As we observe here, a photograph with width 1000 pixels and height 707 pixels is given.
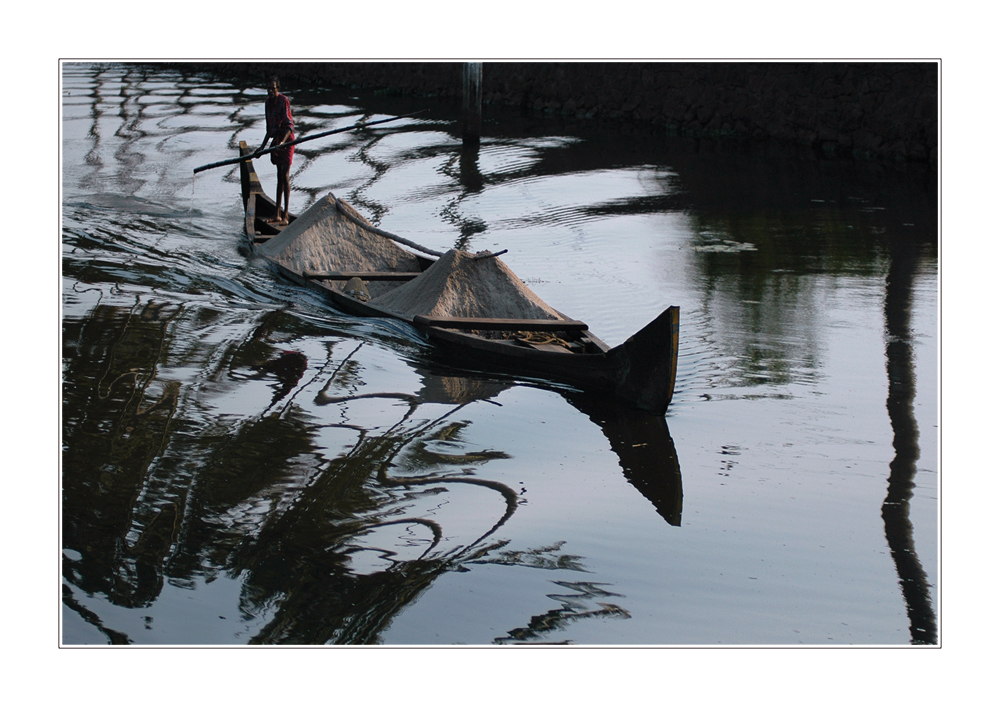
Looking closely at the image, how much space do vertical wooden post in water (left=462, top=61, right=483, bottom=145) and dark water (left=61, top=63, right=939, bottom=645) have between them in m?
5.79

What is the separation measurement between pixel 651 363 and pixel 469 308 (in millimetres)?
1720

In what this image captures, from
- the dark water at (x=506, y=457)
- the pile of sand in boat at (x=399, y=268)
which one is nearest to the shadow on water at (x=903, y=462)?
the dark water at (x=506, y=457)

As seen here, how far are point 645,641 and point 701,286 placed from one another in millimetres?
5390

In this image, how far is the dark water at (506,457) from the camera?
3.66 meters

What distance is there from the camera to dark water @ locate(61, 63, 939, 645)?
3.66 metres

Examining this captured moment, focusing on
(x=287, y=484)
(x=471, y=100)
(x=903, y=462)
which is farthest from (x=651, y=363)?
(x=471, y=100)

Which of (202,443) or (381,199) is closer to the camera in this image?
(202,443)

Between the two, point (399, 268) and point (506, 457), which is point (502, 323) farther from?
point (399, 268)

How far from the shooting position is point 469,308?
6648mm

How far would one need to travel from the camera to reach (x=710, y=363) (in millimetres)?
6477

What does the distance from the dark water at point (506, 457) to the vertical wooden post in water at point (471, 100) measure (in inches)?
228

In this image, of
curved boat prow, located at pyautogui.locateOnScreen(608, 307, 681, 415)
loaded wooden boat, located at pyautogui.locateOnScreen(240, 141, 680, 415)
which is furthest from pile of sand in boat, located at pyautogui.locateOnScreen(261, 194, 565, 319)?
curved boat prow, located at pyautogui.locateOnScreen(608, 307, 681, 415)
